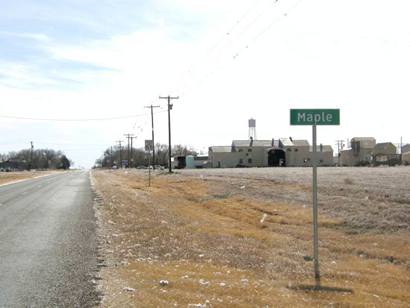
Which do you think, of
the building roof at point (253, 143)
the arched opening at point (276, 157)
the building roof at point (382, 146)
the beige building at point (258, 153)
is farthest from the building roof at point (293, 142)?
the building roof at point (382, 146)

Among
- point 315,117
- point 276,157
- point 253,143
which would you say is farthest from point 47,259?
point 253,143

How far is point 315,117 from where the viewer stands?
9.23m

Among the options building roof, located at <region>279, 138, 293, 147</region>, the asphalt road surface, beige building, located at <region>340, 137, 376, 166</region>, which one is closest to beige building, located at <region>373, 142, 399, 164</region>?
beige building, located at <region>340, 137, 376, 166</region>

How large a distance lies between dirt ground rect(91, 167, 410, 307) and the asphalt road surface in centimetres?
35

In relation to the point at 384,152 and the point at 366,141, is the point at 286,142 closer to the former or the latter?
the point at 366,141

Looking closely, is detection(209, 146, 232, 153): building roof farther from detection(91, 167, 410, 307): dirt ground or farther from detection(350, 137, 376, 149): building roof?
detection(91, 167, 410, 307): dirt ground

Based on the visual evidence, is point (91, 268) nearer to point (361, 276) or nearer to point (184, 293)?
point (184, 293)

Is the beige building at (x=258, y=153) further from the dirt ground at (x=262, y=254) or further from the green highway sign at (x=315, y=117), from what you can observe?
the green highway sign at (x=315, y=117)

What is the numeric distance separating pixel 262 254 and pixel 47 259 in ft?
15.5

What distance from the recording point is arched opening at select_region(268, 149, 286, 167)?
12544cm

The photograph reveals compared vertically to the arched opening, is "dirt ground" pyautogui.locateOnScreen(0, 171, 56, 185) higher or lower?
lower

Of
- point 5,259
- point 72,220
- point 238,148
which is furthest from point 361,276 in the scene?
point 238,148

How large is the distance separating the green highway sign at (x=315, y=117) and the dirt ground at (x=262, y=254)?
2.78 meters

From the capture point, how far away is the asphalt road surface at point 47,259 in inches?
275
